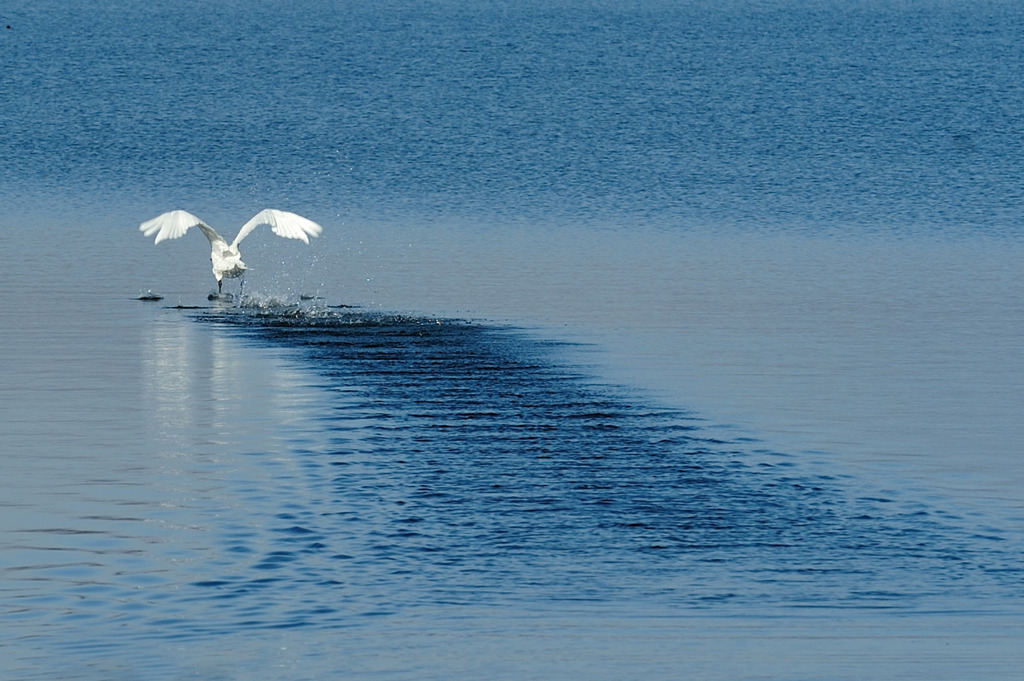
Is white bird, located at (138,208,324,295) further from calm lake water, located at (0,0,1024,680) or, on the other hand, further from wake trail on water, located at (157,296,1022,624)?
wake trail on water, located at (157,296,1022,624)

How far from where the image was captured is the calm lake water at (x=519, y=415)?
11.4 m

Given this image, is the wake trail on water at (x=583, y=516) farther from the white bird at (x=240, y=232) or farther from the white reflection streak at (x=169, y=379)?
the white bird at (x=240, y=232)

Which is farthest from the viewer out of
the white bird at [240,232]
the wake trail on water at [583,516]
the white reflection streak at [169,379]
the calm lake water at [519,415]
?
the white bird at [240,232]

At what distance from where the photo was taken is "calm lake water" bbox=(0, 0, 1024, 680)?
1139cm

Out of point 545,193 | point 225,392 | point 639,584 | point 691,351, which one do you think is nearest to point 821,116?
point 545,193

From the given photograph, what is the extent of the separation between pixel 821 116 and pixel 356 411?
50897mm

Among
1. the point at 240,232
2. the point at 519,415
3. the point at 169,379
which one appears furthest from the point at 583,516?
the point at 240,232

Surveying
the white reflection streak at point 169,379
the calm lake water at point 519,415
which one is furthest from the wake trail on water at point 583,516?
the white reflection streak at point 169,379

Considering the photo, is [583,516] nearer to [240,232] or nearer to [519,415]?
[519,415]

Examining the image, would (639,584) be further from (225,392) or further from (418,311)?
(418,311)

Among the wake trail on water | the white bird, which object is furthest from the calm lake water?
the white bird

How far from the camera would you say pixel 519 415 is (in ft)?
62.9

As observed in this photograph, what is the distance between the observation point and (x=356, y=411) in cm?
1925

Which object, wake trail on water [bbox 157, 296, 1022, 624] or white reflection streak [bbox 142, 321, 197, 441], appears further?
white reflection streak [bbox 142, 321, 197, 441]
